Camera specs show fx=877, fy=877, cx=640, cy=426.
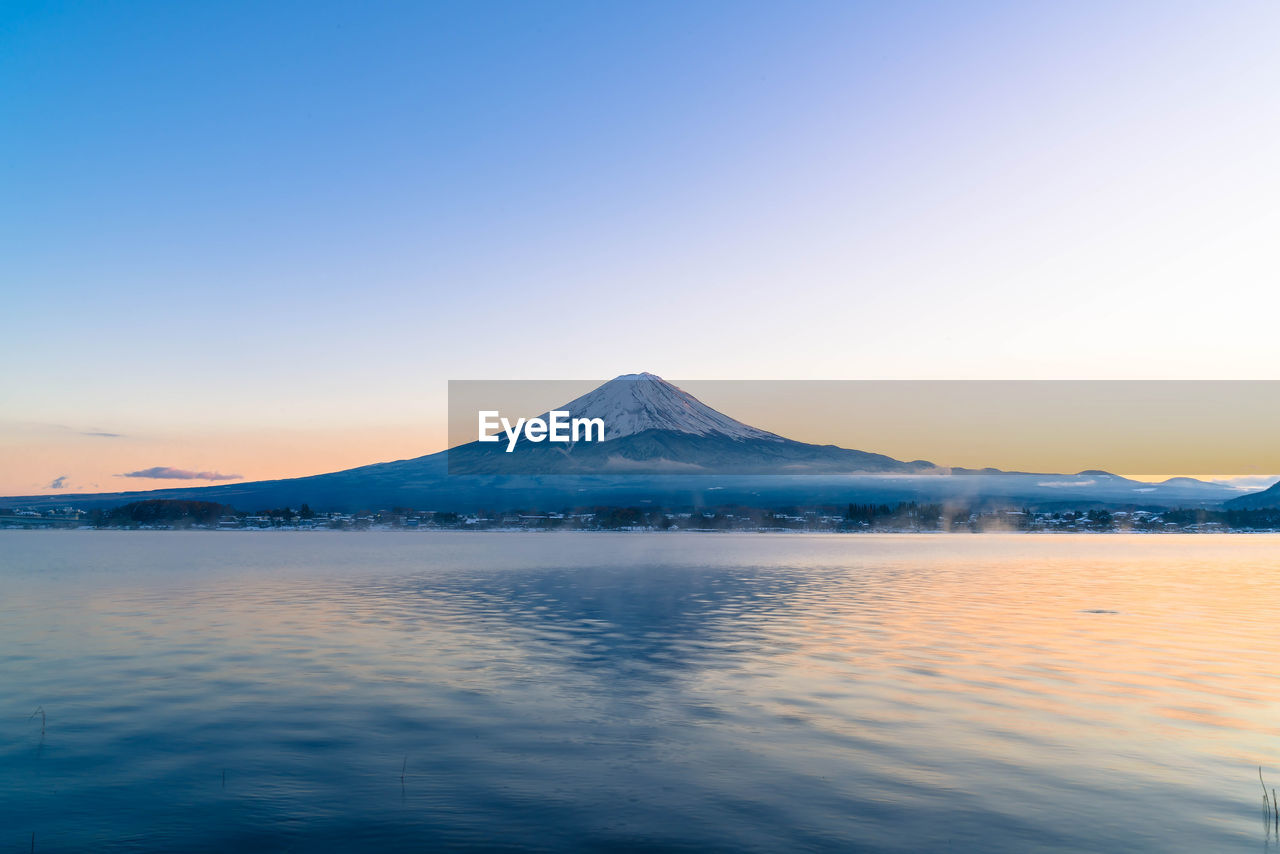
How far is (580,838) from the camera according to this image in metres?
16.0

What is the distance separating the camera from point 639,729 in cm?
2427

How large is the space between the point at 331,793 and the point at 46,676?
20.8 meters

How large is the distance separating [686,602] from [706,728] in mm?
37010

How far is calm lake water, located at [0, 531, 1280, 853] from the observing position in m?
16.8

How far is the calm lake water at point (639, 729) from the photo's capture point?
16.8 meters

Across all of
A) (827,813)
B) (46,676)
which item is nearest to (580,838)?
(827,813)

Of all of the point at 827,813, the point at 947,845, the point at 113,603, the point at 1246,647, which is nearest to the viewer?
the point at 947,845

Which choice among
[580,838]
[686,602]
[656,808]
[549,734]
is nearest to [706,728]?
[549,734]

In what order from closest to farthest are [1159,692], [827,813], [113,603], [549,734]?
[827,813]
[549,734]
[1159,692]
[113,603]

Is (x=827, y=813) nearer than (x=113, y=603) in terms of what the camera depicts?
Yes

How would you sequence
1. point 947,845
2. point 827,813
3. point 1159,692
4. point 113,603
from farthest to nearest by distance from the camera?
point 113,603, point 1159,692, point 827,813, point 947,845

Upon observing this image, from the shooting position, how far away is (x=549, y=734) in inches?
933

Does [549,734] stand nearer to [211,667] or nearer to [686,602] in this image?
[211,667]

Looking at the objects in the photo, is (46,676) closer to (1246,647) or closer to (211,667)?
(211,667)
